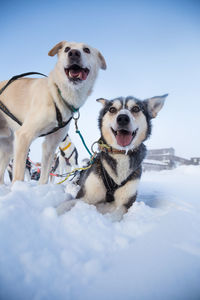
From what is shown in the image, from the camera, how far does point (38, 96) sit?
2.49m

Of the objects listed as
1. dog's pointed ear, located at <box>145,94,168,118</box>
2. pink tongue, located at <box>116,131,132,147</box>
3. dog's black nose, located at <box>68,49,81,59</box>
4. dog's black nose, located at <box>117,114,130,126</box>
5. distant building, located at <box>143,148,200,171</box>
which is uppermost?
dog's black nose, located at <box>68,49,81,59</box>

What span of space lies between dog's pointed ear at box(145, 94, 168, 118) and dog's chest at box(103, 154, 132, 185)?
0.79 m

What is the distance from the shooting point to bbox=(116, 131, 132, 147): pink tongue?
2.15 m

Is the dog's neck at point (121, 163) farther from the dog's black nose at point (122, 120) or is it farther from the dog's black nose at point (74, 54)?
the dog's black nose at point (74, 54)

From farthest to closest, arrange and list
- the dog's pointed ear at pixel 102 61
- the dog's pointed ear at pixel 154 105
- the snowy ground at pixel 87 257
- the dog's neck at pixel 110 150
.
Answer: the dog's pointed ear at pixel 102 61
the dog's pointed ear at pixel 154 105
the dog's neck at pixel 110 150
the snowy ground at pixel 87 257

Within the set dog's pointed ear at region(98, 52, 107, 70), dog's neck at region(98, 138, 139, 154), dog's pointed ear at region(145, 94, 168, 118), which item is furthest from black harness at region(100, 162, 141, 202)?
dog's pointed ear at region(98, 52, 107, 70)

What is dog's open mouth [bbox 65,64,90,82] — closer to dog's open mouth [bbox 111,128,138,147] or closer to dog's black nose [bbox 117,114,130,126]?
dog's black nose [bbox 117,114,130,126]

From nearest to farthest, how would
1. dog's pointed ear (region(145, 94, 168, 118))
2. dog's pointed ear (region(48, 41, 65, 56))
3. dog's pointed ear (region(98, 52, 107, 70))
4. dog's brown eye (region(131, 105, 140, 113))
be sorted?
1. dog's brown eye (region(131, 105, 140, 113))
2. dog's pointed ear (region(145, 94, 168, 118))
3. dog's pointed ear (region(48, 41, 65, 56))
4. dog's pointed ear (region(98, 52, 107, 70))

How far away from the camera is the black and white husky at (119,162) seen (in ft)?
7.08

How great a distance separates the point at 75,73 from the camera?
2.39 metres

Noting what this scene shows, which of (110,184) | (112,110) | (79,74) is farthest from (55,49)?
(110,184)

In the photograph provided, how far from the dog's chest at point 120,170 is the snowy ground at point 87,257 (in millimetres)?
739

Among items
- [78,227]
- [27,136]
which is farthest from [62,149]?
[78,227]

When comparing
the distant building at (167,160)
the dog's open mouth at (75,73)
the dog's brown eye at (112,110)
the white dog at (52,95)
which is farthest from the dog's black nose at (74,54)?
the distant building at (167,160)
